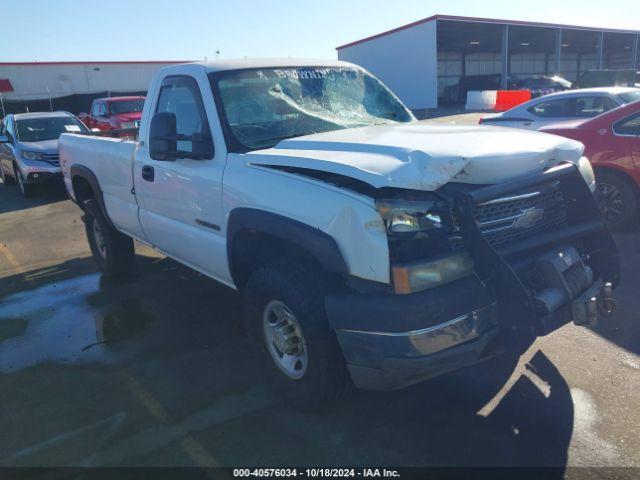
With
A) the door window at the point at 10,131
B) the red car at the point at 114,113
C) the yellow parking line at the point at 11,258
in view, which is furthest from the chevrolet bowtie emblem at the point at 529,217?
the red car at the point at 114,113

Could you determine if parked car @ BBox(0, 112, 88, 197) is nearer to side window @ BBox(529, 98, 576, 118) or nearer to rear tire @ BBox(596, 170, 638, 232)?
side window @ BBox(529, 98, 576, 118)

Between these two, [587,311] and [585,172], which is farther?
[585,172]

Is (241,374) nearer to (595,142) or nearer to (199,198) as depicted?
(199,198)

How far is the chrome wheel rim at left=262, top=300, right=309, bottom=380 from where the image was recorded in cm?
319

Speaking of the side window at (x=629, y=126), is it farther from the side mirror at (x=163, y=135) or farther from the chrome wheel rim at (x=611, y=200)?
the side mirror at (x=163, y=135)

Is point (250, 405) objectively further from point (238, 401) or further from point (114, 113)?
point (114, 113)

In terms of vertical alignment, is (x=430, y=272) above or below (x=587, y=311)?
above

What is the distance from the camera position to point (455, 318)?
2.58m

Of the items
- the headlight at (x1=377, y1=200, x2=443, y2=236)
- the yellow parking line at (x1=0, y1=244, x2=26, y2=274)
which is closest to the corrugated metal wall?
the yellow parking line at (x1=0, y1=244, x2=26, y2=274)

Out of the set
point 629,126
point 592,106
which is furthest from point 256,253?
point 592,106

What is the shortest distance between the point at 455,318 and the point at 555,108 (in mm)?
8235

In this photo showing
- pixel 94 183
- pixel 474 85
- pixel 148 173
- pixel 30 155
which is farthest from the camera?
pixel 474 85

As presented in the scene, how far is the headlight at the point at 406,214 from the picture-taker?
260cm

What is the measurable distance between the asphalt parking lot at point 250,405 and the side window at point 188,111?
5.17ft
